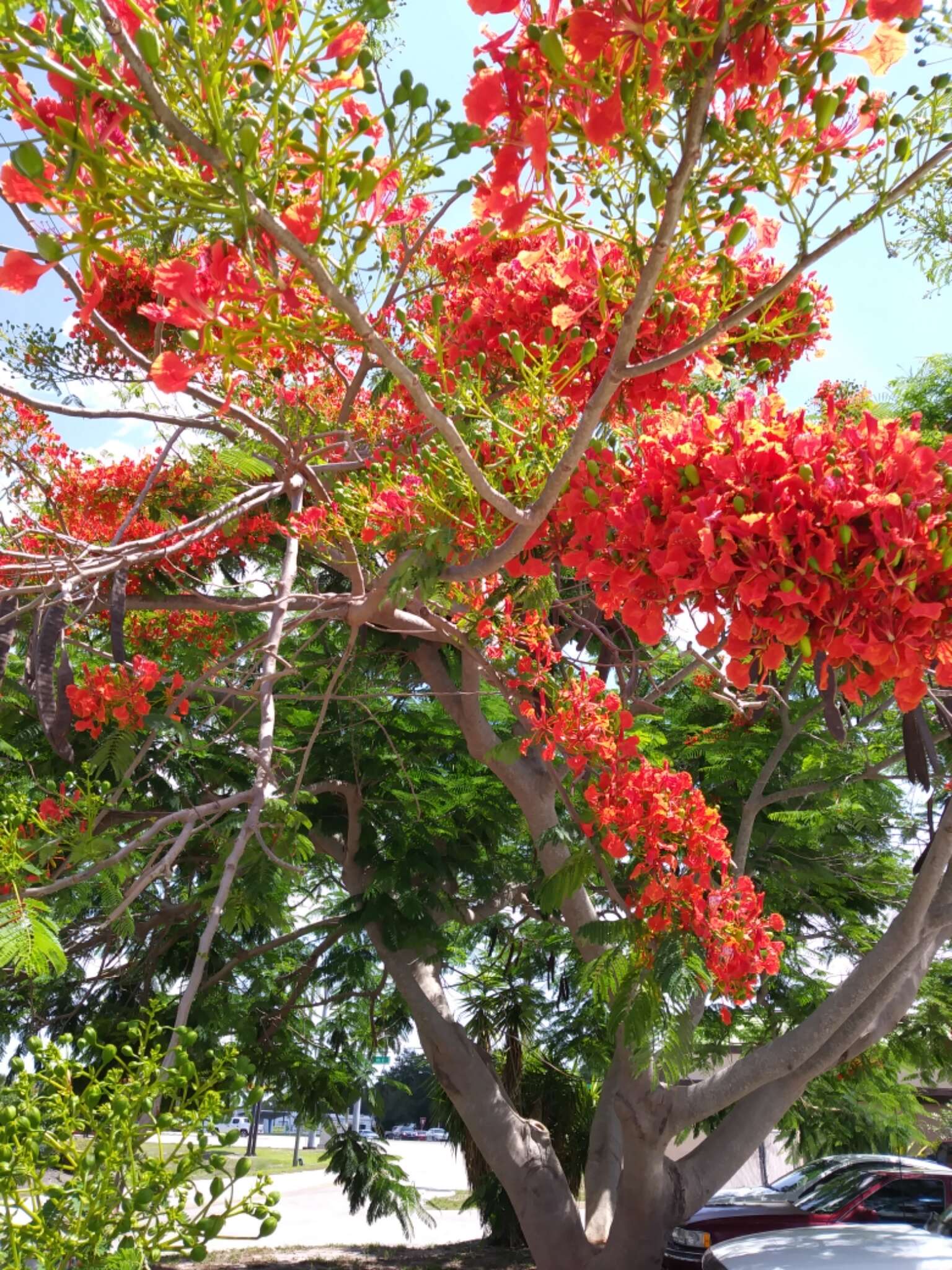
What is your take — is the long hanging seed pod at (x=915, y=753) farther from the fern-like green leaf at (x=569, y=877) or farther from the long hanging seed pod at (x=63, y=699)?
the long hanging seed pod at (x=63, y=699)

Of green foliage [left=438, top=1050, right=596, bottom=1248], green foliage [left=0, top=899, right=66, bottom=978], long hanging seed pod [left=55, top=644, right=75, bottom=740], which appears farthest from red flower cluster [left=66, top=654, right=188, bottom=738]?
green foliage [left=438, top=1050, right=596, bottom=1248]

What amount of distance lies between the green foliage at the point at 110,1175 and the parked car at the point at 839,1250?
12.7ft

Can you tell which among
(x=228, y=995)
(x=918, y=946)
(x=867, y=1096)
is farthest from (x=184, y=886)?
(x=867, y=1096)

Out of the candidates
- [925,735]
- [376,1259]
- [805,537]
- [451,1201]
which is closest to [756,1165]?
[451,1201]

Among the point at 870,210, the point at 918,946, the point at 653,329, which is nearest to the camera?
the point at 870,210

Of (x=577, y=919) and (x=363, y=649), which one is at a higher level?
(x=363, y=649)

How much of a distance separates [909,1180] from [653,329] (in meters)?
8.14

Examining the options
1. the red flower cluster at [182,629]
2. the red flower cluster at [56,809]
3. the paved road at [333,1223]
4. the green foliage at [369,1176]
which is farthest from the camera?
the paved road at [333,1223]

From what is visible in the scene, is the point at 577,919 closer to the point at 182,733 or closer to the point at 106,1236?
the point at 182,733

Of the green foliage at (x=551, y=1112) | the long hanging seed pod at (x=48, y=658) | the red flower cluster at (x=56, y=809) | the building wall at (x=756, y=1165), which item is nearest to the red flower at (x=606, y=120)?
the long hanging seed pod at (x=48, y=658)

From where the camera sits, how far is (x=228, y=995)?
8.22m

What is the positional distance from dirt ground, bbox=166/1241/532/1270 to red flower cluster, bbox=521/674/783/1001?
7.01m

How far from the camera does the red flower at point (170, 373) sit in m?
1.77

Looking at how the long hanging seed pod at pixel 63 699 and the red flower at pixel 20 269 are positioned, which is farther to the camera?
the long hanging seed pod at pixel 63 699
